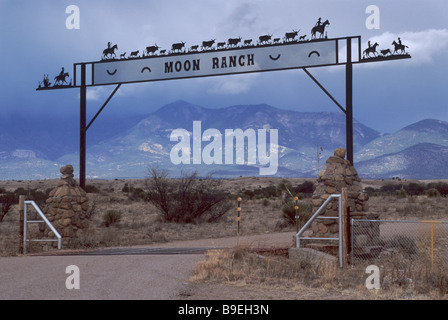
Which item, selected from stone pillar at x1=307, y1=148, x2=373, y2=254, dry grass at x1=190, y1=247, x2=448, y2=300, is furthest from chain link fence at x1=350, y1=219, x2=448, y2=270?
dry grass at x1=190, y1=247, x2=448, y2=300

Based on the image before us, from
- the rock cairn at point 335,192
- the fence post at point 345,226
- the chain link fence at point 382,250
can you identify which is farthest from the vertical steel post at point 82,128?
the fence post at point 345,226

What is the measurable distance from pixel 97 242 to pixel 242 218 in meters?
14.6

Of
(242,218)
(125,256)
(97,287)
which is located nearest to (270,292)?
(97,287)

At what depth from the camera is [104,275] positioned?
12.5 metres

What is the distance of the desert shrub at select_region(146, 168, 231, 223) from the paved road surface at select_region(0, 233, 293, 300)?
12.6 m

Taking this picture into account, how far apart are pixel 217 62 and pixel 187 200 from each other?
9.46 metres

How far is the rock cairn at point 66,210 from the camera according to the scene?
18953 mm

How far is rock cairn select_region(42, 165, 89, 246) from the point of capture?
62.2 feet

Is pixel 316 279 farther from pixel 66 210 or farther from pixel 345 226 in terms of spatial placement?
pixel 66 210

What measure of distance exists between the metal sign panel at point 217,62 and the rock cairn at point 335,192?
18.4 feet

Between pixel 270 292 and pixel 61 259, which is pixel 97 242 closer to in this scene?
pixel 61 259

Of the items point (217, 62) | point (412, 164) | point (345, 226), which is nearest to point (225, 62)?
point (217, 62)

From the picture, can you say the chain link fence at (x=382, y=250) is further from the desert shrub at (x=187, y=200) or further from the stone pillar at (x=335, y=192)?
the desert shrub at (x=187, y=200)

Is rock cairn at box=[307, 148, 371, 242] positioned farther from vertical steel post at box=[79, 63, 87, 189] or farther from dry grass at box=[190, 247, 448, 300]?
vertical steel post at box=[79, 63, 87, 189]
